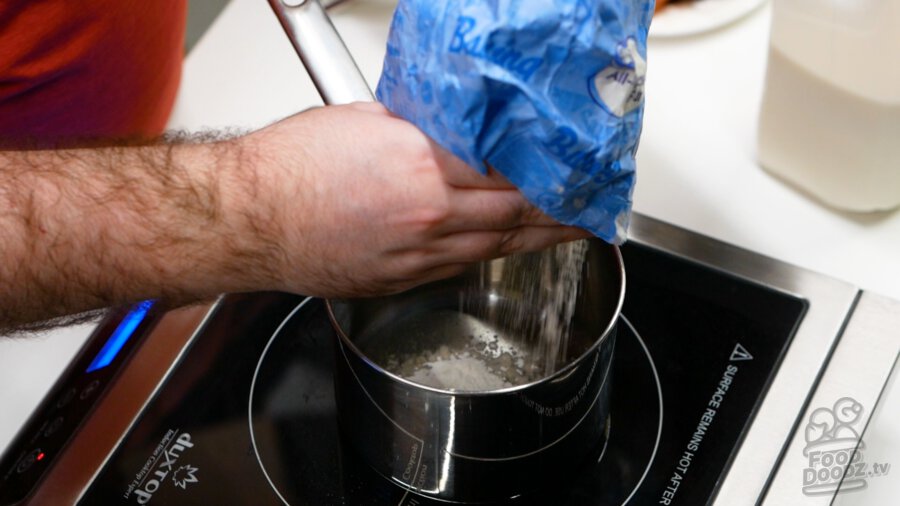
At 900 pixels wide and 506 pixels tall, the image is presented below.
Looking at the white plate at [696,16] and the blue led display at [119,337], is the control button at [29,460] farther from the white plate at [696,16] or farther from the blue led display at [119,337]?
the white plate at [696,16]

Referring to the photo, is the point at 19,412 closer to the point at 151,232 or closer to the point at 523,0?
the point at 151,232

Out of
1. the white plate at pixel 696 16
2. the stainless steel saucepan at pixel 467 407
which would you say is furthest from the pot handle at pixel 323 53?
the white plate at pixel 696 16

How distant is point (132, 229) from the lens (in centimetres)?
51

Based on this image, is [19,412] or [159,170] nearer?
[159,170]

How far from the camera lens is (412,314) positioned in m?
0.73

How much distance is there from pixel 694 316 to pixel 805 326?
0.07 m

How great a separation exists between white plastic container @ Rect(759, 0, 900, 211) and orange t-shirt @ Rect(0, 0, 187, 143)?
0.47 meters

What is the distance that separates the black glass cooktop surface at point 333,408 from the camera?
610 mm

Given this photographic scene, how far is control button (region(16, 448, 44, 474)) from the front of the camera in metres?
0.62

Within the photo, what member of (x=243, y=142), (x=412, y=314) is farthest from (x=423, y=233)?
(x=412, y=314)

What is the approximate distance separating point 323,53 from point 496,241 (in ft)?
0.53

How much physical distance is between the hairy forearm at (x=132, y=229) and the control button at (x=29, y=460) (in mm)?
132

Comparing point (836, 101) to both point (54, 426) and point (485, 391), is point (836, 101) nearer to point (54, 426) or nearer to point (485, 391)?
point (485, 391)

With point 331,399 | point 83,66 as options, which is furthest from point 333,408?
point 83,66
